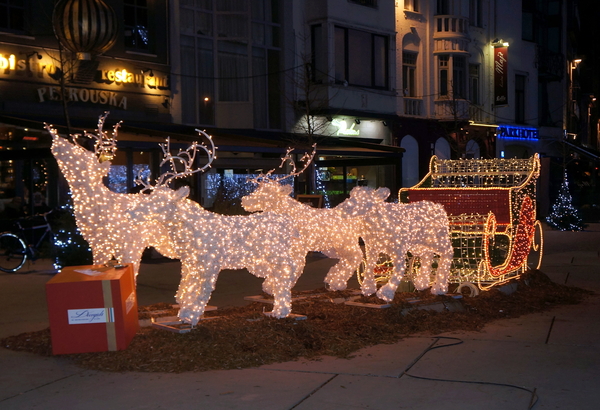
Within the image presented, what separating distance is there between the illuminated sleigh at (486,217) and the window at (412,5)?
711 inches

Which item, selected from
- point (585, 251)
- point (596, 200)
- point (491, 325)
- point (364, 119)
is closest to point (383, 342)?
point (491, 325)

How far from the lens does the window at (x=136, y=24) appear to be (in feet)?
61.3

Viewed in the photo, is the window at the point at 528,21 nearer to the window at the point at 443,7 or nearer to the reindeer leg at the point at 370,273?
the window at the point at 443,7

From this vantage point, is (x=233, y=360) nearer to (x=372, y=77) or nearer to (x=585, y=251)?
(x=585, y=251)

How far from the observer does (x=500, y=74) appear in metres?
30.5

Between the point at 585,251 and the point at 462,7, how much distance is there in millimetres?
15999

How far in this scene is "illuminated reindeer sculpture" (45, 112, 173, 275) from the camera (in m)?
6.87

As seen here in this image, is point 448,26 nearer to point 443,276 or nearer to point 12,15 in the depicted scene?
point 12,15

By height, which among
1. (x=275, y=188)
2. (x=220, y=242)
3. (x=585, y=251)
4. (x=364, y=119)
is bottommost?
(x=585, y=251)

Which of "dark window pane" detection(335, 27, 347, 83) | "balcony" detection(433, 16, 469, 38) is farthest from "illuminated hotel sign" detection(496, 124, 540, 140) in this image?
"dark window pane" detection(335, 27, 347, 83)

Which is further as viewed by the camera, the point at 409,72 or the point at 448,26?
the point at 448,26

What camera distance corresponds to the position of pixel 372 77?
25156 millimetres

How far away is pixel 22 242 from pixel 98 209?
6.68 m

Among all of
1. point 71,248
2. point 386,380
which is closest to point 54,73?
point 71,248
